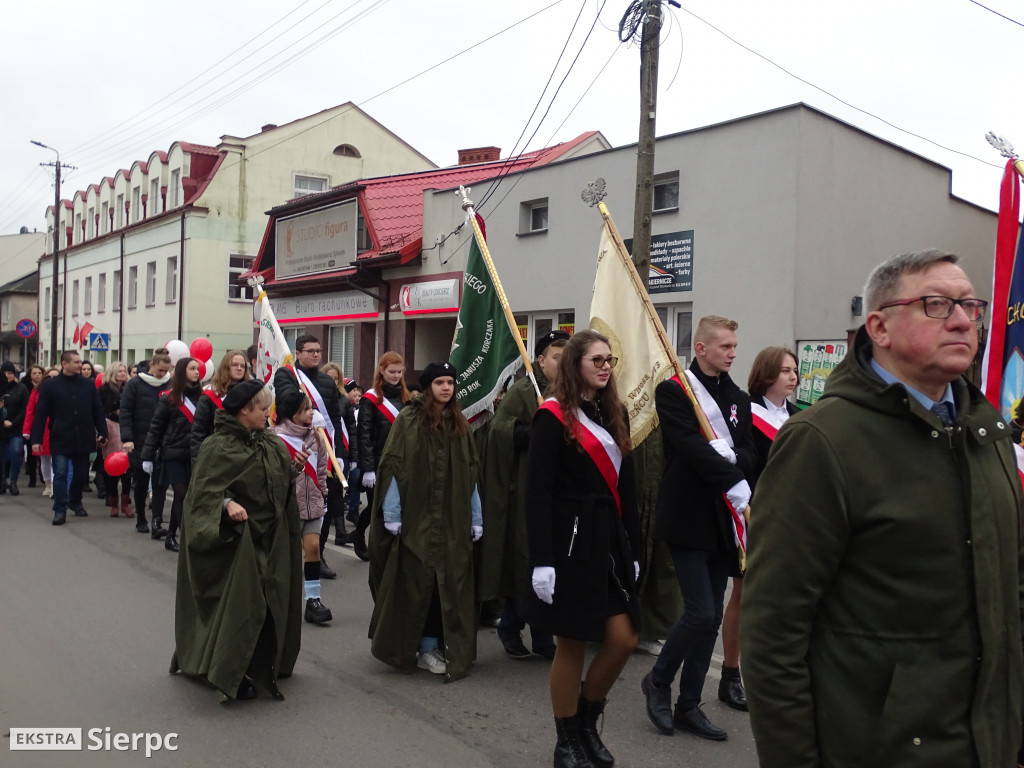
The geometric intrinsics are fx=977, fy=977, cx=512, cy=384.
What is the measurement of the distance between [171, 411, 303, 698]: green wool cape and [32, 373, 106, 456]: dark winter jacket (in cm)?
731

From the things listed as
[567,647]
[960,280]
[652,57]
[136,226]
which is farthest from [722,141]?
[136,226]

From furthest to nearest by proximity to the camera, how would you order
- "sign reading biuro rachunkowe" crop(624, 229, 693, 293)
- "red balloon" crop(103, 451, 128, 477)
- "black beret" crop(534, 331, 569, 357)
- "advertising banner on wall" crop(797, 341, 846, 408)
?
"sign reading biuro rachunkowe" crop(624, 229, 693, 293)
"advertising banner on wall" crop(797, 341, 846, 408)
"red balloon" crop(103, 451, 128, 477)
"black beret" crop(534, 331, 569, 357)

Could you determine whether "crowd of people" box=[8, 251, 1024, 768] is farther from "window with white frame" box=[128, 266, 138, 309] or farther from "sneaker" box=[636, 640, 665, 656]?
"window with white frame" box=[128, 266, 138, 309]

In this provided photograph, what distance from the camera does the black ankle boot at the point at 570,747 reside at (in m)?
4.13

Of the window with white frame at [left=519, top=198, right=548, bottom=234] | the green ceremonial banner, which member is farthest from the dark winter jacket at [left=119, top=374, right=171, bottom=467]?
the window with white frame at [left=519, top=198, right=548, bottom=234]

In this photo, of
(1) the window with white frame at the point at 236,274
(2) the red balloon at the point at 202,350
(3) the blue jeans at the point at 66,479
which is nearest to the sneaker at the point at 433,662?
(3) the blue jeans at the point at 66,479

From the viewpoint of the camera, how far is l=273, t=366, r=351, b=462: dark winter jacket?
7.73 m

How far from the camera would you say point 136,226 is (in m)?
38.4

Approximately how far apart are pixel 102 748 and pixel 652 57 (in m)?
9.52

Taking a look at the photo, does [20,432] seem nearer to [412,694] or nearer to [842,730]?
[412,694]

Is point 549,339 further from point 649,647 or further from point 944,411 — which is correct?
point 944,411

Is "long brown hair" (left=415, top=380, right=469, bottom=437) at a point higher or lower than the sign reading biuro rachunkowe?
lower

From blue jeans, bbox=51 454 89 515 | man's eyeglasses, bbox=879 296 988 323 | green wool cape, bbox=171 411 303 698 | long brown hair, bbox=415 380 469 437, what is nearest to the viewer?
man's eyeglasses, bbox=879 296 988 323

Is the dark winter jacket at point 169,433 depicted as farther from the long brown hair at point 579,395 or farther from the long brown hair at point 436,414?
the long brown hair at point 579,395
